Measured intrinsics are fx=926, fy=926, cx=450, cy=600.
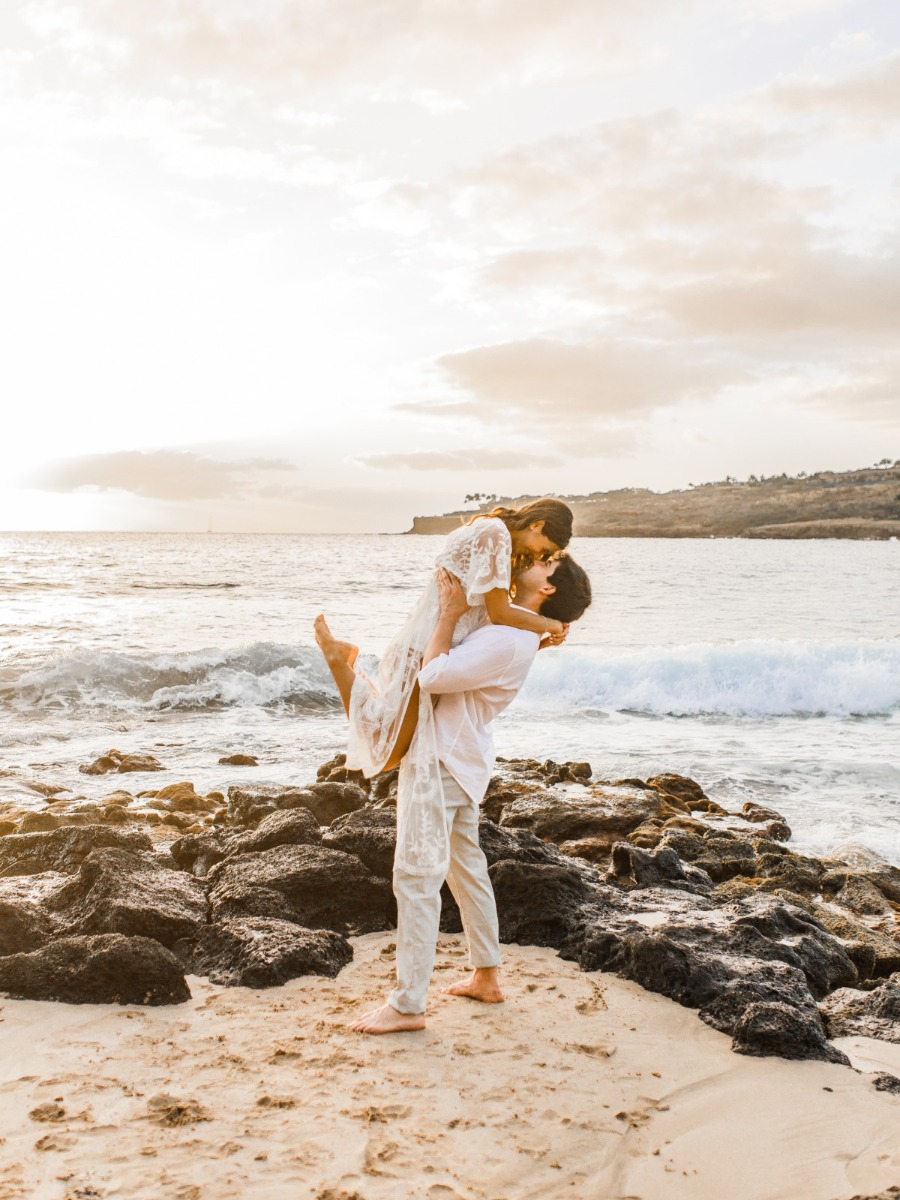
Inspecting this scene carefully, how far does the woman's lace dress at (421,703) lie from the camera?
3.86 m

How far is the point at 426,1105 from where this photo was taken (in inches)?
131

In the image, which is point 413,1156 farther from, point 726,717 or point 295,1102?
point 726,717

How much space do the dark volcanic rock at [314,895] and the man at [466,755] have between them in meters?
1.06

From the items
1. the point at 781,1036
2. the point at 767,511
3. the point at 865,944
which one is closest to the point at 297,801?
the point at 865,944

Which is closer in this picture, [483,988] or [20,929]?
[483,988]

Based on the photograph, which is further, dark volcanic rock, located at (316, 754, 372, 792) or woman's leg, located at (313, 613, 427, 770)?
dark volcanic rock, located at (316, 754, 372, 792)

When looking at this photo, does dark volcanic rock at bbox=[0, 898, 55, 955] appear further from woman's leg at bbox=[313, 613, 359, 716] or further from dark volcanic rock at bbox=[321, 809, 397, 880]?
woman's leg at bbox=[313, 613, 359, 716]

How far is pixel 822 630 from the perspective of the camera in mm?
24547

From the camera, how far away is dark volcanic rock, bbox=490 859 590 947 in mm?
5078

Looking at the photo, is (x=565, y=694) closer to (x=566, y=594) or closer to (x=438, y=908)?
(x=566, y=594)

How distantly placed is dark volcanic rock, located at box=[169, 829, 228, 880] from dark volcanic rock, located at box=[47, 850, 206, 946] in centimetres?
74

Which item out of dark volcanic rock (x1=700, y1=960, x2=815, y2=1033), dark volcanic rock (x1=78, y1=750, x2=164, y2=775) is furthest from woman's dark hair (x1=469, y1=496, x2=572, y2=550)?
dark volcanic rock (x1=78, y1=750, x2=164, y2=775)

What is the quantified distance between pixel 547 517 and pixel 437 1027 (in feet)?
7.32

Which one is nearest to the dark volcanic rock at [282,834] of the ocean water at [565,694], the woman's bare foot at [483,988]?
the woman's bare foot at [483,988]
